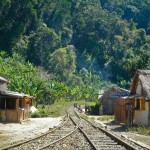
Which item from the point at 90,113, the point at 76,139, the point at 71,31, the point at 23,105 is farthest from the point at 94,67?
the point at 76,139

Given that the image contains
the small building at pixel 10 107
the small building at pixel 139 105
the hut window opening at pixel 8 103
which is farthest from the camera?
the hut window opening at pixel 8 103

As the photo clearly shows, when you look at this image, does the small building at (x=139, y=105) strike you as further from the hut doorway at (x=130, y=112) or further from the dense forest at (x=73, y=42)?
the dense forest at (x=73, y=42)

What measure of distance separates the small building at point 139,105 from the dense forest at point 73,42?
34.7 metres

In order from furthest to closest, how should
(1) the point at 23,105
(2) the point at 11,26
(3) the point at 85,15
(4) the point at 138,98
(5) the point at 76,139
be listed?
1. (3) the point at 85,15
2. (2) the point at 11,26
3. (1) the point at 23,105
4. (4) the point at 138,98
5. (5) the point at 76,139

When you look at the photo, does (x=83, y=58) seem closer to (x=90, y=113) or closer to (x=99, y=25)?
(x=99, y=25)

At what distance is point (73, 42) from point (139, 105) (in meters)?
99.1

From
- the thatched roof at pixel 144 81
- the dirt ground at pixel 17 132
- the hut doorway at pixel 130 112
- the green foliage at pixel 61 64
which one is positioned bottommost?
the dirt ground at pixel 17 132

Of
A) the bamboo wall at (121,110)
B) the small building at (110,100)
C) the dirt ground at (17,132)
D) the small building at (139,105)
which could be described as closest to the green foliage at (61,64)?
the small building at (110,100)

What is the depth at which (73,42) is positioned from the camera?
411ft

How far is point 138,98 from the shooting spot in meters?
26.8

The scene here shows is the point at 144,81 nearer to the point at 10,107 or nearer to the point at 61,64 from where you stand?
the point at 10,107

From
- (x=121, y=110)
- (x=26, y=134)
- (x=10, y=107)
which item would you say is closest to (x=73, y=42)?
(x=10, y=107)

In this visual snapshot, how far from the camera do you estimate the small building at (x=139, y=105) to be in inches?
1021

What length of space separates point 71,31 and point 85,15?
8319mm
